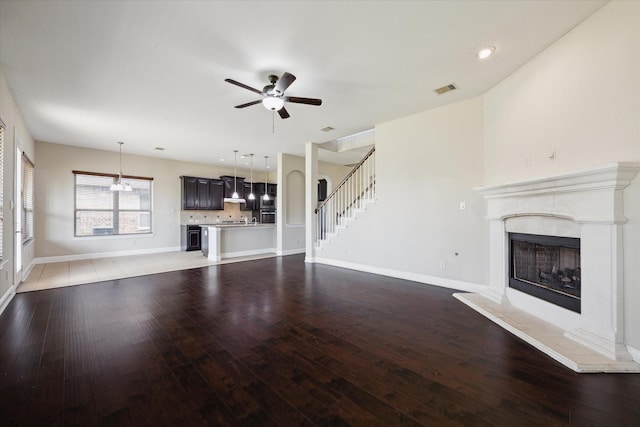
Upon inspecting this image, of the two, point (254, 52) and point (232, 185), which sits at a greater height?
point (254, 52)

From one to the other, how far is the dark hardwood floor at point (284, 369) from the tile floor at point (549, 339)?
8 cm

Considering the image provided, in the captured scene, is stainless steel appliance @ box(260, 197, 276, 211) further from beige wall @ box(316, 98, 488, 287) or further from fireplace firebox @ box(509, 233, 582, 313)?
fireplace firebox @ box(509, 233, 582, 313)

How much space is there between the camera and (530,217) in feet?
10.6

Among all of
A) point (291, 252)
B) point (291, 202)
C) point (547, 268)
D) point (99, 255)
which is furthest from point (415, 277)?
point (99, 255)

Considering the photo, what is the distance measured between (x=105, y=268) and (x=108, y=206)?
2.54 m

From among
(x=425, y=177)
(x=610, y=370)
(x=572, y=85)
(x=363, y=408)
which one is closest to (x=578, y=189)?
(x=572, y=85)

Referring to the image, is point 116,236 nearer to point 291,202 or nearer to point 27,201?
point 27,201

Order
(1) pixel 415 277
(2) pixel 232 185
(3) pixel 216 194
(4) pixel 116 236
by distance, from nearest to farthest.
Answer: (1) pixel 415 277 < (4) pixel 116 236 < (3) pixel 216 194 < (2) pixel 232 185

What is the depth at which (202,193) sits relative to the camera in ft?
30.6

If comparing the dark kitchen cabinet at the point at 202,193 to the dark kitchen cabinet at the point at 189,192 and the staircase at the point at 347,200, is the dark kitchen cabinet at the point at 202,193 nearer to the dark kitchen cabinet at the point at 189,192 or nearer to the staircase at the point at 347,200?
the dark kitchen cabinet at the point at 189,192

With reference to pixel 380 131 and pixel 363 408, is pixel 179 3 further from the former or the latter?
pixel 380 131

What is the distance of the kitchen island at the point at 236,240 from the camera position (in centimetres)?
725

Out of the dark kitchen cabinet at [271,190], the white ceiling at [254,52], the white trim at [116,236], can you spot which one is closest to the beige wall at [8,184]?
the white ceiling at [254,52]

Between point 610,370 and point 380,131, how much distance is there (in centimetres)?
448
